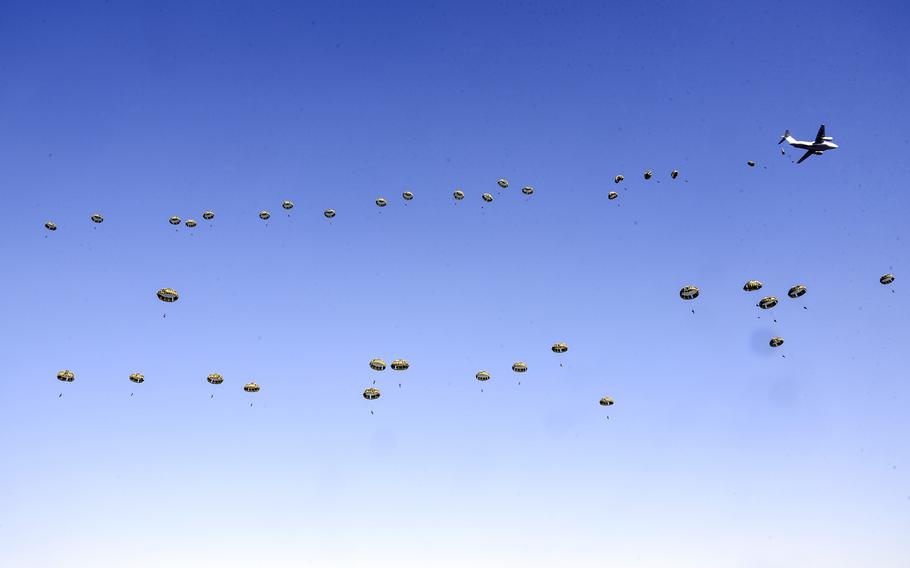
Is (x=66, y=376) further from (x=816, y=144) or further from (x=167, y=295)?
(x=816, y=144)

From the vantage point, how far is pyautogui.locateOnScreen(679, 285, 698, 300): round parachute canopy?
265 feet

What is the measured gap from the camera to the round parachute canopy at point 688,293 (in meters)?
80.7

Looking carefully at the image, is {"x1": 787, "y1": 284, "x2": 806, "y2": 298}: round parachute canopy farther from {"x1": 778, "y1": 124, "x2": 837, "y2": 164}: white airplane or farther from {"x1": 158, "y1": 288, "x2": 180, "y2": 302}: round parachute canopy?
{"x1": 158, "y1": 288, "x2": 180, "y2": 302}: round parachute canopy

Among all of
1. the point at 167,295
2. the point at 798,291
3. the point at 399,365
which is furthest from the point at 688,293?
the point at 167,295

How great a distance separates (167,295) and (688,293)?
2918 inches

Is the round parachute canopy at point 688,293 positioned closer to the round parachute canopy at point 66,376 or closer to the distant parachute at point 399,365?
the distant parachute at point 399,365

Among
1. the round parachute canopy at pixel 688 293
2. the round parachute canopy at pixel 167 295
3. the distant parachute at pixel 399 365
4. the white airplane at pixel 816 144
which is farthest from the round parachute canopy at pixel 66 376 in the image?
the white airplane at pixel 816 144

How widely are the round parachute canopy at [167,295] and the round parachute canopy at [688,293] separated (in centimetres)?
7214

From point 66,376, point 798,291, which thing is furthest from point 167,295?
point 798,291

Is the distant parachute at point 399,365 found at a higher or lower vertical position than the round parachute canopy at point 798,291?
lower

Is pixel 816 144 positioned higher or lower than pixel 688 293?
higher

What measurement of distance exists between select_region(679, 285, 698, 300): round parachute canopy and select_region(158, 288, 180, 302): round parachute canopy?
237 feet

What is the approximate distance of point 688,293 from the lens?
80812mm

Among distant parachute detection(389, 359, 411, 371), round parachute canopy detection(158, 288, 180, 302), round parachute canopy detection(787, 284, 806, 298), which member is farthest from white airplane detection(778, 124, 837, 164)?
round parachute canopy detection(158, 288, 180, 302)
